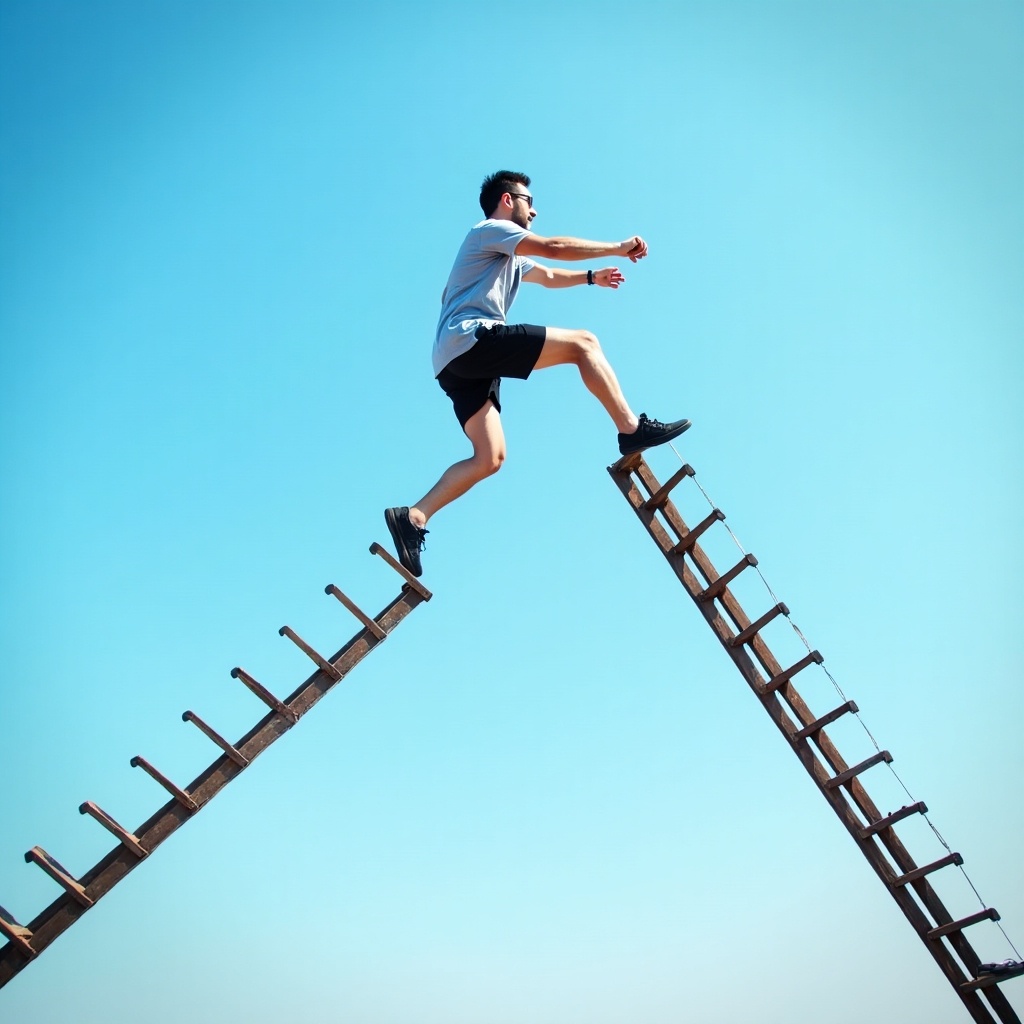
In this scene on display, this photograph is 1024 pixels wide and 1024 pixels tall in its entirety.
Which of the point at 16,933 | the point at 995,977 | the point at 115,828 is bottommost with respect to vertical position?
the point at 16,933

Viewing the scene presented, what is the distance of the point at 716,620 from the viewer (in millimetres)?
6418

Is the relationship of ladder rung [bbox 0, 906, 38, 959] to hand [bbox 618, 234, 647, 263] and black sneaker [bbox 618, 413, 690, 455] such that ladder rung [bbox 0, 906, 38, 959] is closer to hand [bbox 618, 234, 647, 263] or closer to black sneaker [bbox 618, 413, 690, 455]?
black sneaker [bbox 618, 413, 690, 455]

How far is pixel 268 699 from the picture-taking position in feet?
18.2

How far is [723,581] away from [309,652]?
8.48ft

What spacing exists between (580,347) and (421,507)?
134 cm

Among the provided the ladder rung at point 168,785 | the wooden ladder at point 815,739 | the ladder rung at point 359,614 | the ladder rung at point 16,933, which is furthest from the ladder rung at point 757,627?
the ladder rung at point 16,933

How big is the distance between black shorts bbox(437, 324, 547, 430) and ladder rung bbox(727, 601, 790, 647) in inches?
80.8

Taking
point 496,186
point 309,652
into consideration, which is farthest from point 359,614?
point 496,186

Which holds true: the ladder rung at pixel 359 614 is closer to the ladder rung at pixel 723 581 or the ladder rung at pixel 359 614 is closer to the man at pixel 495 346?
the man at pixel 495 346

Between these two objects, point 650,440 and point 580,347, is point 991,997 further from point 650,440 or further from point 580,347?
point 580,347

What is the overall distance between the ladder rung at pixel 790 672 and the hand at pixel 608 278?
8.31ft

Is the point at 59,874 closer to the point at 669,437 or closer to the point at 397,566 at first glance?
the point at 397,566

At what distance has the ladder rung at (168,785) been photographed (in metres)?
5.17

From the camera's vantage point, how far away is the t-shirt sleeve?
576 cm
